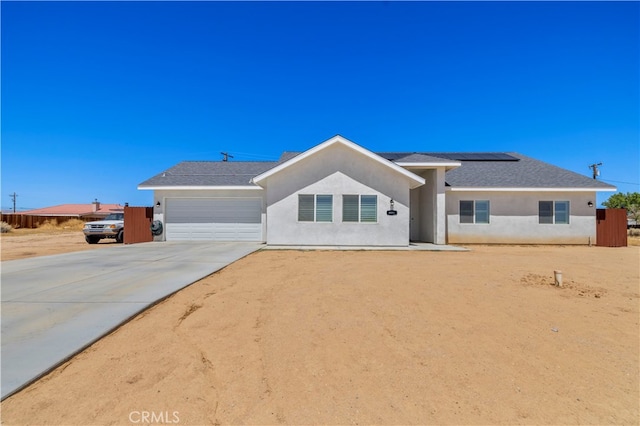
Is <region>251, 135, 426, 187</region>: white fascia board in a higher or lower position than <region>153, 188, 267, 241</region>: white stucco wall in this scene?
higher

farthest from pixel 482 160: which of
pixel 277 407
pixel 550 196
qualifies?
pixel 277 407

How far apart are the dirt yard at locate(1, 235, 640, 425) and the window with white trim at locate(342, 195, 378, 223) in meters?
7.12

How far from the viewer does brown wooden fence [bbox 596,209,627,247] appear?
14.4 metres

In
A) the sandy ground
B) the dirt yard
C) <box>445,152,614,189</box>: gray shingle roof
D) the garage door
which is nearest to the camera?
the dirt yard

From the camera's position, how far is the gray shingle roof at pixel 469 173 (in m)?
14.5

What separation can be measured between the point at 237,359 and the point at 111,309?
100 inches

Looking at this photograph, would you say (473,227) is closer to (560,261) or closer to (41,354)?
(560,261)

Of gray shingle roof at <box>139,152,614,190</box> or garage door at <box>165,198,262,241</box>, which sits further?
garage door at <box>165,198,262,241</box>

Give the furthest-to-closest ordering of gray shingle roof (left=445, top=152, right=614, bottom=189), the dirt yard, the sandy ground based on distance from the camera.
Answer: gray shingle roof (left=445, top=152, right=614, bottom=189), the sandy ground, the dirt yard

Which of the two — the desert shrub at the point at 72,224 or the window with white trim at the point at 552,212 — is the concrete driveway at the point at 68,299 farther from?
the desert shrub at the point at 72,224
